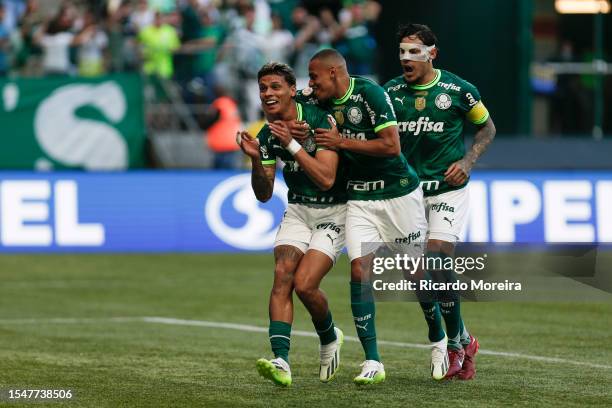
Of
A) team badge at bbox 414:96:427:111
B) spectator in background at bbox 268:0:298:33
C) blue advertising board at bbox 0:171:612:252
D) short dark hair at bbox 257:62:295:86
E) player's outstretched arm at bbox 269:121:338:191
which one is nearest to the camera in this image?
player's outstretched arm at bbox 269:121:338:191

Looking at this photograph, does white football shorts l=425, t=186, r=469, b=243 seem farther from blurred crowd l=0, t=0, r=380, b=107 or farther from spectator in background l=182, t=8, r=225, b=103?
spectator in background l=182, t=8, r=225, b=103

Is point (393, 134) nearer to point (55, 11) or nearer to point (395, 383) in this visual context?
point (395, 383)

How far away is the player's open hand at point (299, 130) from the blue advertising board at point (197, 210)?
1140 centimetres

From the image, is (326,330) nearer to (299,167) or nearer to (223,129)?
(299,167)

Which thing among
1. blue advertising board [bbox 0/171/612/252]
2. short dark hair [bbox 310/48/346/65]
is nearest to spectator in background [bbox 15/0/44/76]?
blue advertising board [bbox 0/171/612/252]

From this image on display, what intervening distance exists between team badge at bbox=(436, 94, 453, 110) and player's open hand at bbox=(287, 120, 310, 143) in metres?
1.40

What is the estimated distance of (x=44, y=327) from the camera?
1306 cm

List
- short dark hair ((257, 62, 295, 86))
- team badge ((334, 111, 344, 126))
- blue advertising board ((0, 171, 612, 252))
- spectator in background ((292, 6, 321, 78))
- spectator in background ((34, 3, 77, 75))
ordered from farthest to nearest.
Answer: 1. spectator in background ((292, 6, 321, 78))
2. spectator in background ((34, 3, 77, 75))
3. blue advertising board ((0, 171, 612, 252))
4. team badge ((334, 111, 344, 126))
5. short dark hair ((257, 62, 295, 86))

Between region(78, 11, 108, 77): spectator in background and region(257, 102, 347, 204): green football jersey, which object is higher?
region(257, 102, 347, 204): green football jersey

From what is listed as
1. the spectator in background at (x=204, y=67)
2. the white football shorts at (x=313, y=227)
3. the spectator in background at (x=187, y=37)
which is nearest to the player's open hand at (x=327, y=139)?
the white football shorts at (x=313, y=227)

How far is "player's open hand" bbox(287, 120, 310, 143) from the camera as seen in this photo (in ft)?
29.8

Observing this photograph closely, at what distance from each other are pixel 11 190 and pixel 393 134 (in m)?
12.1

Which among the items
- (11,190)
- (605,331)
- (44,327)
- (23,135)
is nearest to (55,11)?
(23,135)

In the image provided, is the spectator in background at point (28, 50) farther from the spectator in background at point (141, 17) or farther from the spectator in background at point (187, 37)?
the spectator in background at point (187, 37)
